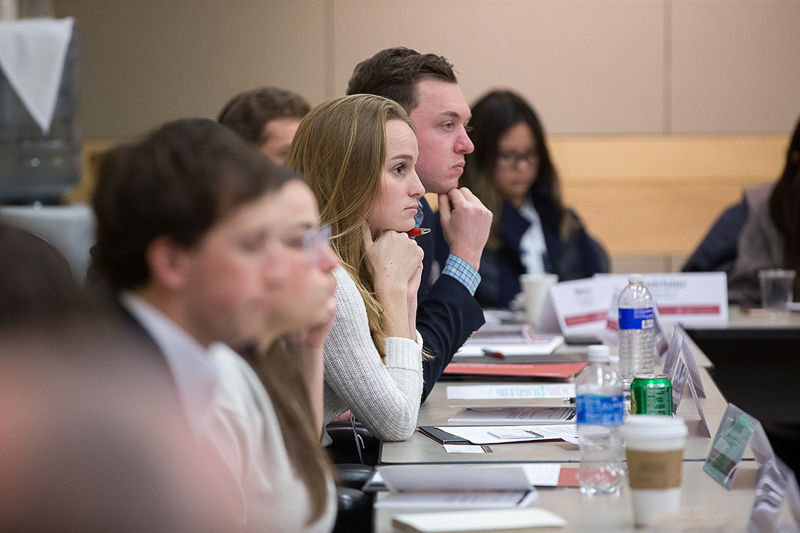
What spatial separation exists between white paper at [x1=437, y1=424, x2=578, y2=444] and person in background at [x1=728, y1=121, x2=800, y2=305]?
183 cm

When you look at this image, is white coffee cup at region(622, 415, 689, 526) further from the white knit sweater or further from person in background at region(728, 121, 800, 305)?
person in background at region(728, 121, 800, 305)

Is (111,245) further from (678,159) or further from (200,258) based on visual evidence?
(678,159)

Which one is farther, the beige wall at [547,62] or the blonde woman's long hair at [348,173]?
the beige wall at [547,62]

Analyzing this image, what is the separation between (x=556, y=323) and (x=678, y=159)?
2.37 metres

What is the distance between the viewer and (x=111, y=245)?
73 centimetres

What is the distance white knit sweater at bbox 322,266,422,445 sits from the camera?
134 cm

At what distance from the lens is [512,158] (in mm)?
3348

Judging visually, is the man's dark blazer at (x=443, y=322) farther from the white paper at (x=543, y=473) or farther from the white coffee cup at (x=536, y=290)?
the white coffee cup at (x=536, y=290)

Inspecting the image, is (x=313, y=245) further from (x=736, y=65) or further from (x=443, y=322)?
(x=736, y=65)

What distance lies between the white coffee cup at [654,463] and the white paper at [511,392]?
677mm

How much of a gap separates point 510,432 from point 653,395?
23 centimetres

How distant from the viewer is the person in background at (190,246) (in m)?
0.72

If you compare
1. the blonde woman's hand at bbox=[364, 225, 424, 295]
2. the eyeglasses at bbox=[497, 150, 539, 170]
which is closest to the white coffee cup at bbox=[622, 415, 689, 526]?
the blonde woman's hand at bbox=[364, 225, 424, 295]

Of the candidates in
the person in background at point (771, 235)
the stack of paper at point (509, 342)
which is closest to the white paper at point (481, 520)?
the stack of paper at point (509, 342)
